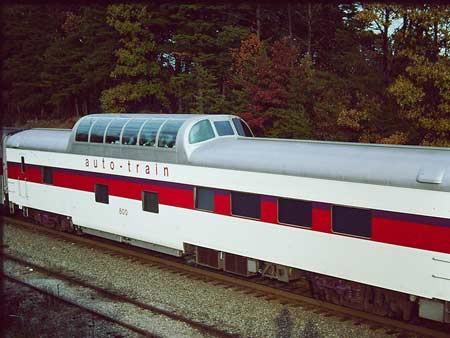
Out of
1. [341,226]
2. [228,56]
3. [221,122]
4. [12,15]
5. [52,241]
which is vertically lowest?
[52,241]

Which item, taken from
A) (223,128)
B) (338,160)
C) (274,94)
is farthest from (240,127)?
(274,94)

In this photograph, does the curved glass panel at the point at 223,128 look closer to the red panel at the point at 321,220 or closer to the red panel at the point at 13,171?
the red panel at the point at 321,220

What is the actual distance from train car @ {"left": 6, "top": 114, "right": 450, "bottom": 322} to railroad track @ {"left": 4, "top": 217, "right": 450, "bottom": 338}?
271mm

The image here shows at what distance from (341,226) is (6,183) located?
1537 cm

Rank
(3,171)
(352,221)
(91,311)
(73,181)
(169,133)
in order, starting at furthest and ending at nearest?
1. (3,171)
2. (73,181)
3. (169,133)
4. (91,311)
5. (352,221)

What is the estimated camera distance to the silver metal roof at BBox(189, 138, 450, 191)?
9.72 m

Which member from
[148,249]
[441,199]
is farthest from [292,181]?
[148,249]

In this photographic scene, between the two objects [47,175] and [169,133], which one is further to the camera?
[47,175]

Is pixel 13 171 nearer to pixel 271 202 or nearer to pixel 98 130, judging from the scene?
pixel 98 130

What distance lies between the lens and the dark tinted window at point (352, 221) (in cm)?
1045

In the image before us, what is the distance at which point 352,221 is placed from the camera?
1066cm

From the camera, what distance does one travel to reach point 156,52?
39.6m

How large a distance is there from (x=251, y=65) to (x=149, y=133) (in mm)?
15762

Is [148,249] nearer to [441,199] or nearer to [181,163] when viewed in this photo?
[181,163]
